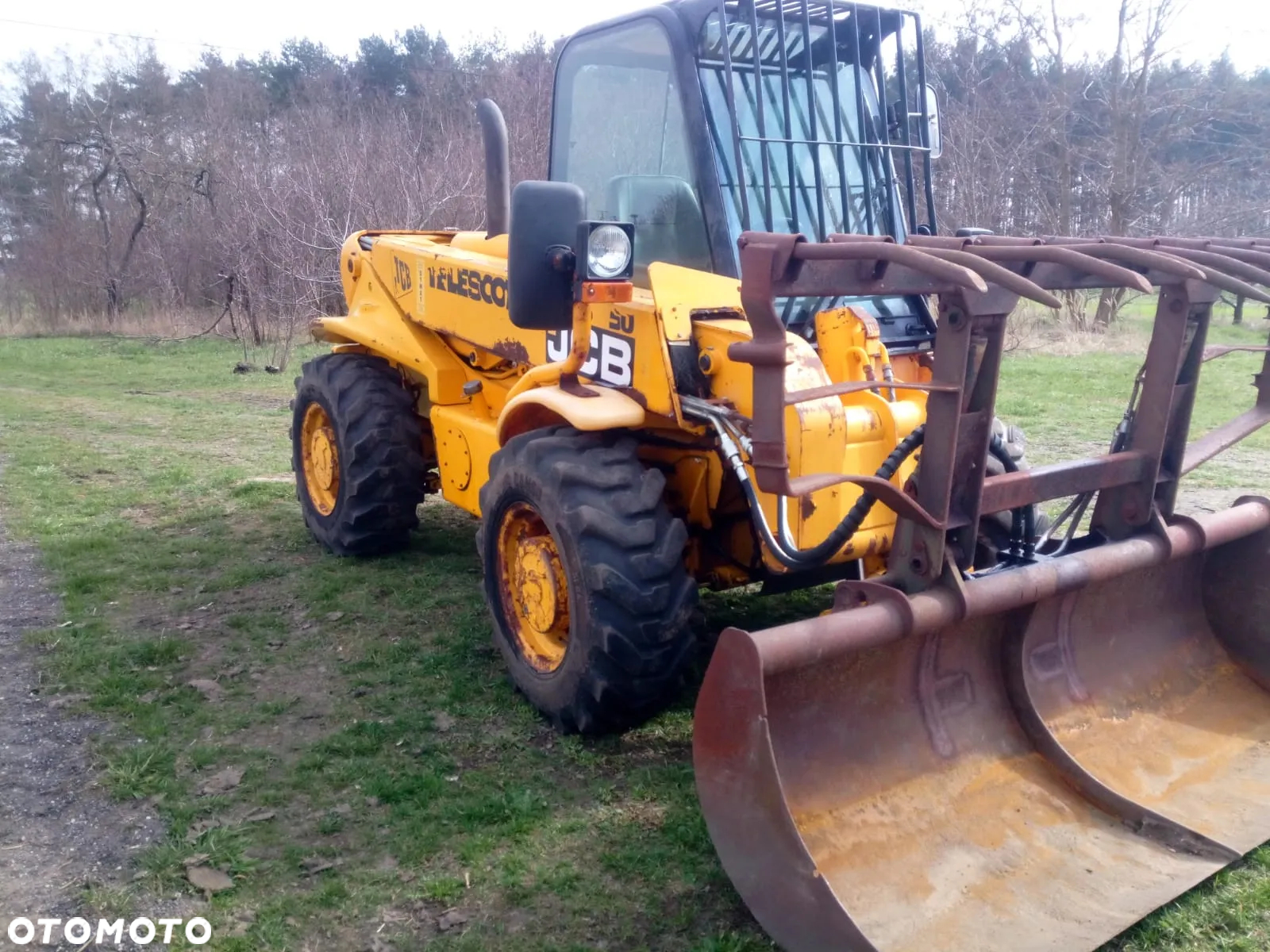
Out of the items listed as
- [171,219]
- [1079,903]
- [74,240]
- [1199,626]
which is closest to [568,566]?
[1079,903]

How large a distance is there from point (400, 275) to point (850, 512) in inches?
137

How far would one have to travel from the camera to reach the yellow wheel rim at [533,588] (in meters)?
3.87

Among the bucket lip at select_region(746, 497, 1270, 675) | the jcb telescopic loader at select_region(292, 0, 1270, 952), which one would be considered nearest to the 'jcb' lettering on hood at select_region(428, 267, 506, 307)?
the jcb telescopic loader at select_region(292, 0, 1270, 952)

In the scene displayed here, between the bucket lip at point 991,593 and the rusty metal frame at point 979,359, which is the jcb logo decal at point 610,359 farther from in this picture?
the bucket lip at point 991,593

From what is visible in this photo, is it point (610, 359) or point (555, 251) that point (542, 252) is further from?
point (610, 359)

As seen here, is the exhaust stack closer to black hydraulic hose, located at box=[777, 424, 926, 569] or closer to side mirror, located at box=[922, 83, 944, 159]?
side mirror, located at box=[922, 83, 944, 159]

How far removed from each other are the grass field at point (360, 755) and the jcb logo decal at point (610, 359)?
126 centimetres

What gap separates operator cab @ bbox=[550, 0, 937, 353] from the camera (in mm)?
3986

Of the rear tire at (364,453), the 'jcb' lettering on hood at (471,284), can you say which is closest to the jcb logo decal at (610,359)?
the 'jcb' lettering on hood at (471,284)

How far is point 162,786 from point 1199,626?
3637 millimetres

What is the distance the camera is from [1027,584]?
3109mm

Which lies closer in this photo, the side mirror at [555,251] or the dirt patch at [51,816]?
the dirt patch at [51,816]

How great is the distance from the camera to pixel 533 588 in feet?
13.0

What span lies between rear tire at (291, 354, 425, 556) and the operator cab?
1.74 metres
